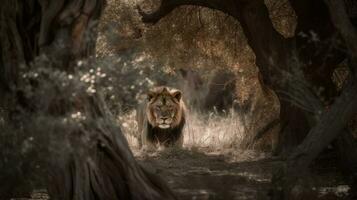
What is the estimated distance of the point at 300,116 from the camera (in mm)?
10844

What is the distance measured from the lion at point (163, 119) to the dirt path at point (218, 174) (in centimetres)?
90

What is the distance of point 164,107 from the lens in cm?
1346

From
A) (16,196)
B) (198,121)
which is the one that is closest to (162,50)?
(198,121)

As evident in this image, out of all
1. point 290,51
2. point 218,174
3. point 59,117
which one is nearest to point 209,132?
point 218,174

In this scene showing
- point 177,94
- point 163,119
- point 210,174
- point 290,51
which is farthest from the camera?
point 177,94

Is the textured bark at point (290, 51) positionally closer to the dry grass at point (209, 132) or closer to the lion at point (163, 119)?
the dry grass at point (209, 132)

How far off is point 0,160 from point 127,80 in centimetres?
136

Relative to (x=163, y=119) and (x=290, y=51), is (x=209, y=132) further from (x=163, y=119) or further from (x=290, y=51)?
(x=290, y=51)

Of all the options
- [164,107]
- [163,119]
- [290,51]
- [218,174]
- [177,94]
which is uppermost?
[290,51]

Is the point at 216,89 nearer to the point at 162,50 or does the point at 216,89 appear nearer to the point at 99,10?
the point at 162,50

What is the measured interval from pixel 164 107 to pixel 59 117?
6966 millimetres

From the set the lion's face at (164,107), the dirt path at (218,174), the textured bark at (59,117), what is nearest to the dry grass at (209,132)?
the lion's face at (164,107)

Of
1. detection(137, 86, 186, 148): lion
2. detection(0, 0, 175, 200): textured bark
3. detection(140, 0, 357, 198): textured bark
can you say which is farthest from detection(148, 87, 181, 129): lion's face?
Answer: detection(0, 0, 175, 200): textured bark

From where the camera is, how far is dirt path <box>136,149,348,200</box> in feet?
28.9
